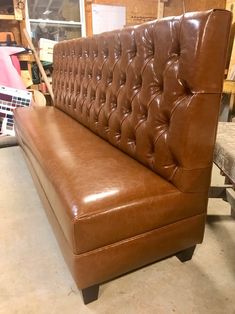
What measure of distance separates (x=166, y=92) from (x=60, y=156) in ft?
1.99

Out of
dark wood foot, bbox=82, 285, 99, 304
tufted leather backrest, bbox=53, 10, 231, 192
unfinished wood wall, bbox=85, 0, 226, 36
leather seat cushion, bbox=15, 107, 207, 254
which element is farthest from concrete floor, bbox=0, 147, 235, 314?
unfinished wood wall, bbox=85, 0, 226, 36

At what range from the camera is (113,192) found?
0.97m

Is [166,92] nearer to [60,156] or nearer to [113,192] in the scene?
[113,192]

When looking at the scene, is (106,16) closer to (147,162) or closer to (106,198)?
(147,162)

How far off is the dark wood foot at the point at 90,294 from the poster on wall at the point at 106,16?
3.82 metres

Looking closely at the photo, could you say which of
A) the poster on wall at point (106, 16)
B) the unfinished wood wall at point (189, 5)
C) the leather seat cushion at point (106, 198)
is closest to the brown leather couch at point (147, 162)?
the leather seat cushion at point (106, 198)

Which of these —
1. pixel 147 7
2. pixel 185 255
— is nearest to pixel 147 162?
pixel 185 255

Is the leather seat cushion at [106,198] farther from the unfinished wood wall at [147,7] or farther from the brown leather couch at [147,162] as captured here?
the unfinished wood wall at [147,7]

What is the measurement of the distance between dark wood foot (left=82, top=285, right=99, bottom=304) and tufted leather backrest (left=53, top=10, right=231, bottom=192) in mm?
532

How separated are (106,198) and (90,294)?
1.39 feet

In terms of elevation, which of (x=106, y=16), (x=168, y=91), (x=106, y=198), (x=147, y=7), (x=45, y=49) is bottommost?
(x=106, y=198)

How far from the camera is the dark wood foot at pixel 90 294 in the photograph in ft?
3.40

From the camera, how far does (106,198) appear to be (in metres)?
0.94

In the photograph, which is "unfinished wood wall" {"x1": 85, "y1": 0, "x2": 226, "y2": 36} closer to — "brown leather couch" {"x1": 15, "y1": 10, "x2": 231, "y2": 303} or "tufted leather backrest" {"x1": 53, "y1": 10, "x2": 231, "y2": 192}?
"tufted leather backrest" {"x1": 53, "y1": 10, "x2": 231, "y2": 192}
